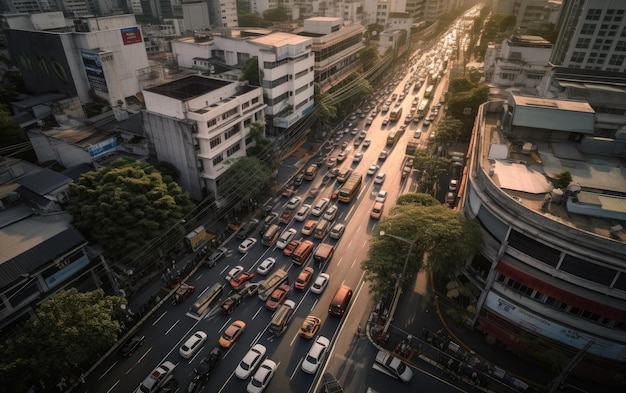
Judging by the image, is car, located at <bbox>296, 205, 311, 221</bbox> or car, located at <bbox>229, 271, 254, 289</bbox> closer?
car, located at <bbox>229, 271, 254, 289</bbox>

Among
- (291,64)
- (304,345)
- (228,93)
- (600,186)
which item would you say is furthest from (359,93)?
(304,345)

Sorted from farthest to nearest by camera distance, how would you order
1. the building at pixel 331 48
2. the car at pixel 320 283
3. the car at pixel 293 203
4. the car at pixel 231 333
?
1. the building at pixel 331 48
2. the car at pixel 293 203
3. the car at pixel 320 283
4. the car at pixel 231 333

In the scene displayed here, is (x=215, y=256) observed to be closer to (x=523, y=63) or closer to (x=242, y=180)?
(x=242, y=180)

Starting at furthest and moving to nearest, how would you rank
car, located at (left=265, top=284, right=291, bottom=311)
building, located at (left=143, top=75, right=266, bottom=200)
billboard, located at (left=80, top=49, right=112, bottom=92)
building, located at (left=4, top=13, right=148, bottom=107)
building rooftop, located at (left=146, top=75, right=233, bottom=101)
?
building, located at (left=4, top=13, right=148, bottom=107) < billboard, located at (left=80, top=49, right=112, bottom=92) < building rooftop, located at (left=146, top=75, right=233, bottom=101) < building, located at (left=143, top=75, right=266, bottom=200) < car, located at (left=265, top=284, right=291, bottom=311)

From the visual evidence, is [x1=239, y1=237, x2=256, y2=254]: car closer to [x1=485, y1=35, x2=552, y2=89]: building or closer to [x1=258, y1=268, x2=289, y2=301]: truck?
[x1=258, y1=268, x2=289, y2=301]: truck

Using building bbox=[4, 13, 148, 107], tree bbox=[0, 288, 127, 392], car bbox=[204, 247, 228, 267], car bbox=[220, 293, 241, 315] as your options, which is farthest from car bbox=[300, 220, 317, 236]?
building bbox=[4, 13, 148, 107]

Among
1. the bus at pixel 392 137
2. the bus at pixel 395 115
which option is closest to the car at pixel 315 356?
the bus at pixel 392 137

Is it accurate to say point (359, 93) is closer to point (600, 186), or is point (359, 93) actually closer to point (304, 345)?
point (600, 186)

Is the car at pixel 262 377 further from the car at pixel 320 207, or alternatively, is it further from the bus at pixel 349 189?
the bus at pixel 349 189
